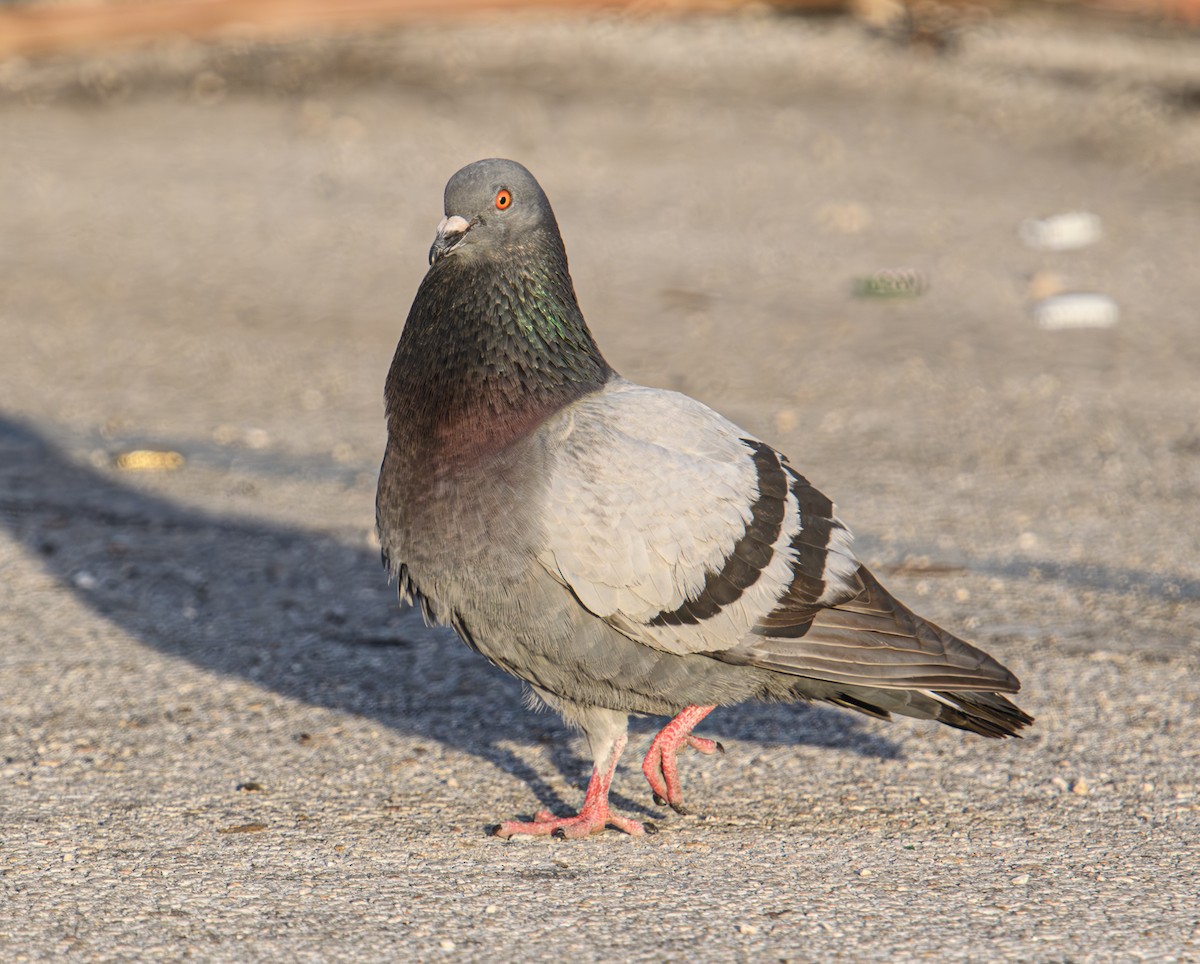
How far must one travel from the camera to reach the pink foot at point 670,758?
409 cm

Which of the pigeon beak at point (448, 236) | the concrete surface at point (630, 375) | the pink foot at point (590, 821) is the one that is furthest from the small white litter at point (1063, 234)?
the pink foot at point (590, 821)

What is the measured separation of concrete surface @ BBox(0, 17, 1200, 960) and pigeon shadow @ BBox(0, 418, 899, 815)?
0.07 feet

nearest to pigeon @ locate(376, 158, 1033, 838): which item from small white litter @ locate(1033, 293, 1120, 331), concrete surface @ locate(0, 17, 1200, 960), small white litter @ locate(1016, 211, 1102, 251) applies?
concrete surface @ locate(0, 17, 1200, 960)

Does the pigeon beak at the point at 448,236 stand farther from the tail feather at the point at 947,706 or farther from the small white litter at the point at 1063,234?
the small white litter at the point at 1063,234

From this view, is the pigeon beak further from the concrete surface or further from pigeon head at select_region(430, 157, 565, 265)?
the concrete surface

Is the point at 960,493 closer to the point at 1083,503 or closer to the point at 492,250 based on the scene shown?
the point at 1083,503

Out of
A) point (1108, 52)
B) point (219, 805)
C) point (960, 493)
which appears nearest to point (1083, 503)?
point (960, 493)

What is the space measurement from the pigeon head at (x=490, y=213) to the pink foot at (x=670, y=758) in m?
1.31

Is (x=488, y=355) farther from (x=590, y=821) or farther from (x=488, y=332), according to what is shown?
(x=590, y=821)

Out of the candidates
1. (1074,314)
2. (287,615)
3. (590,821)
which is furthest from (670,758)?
(1074,314)

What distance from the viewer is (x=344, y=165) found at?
1133cm

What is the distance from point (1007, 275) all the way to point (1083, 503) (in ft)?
11.1

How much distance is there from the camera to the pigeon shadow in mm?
4668

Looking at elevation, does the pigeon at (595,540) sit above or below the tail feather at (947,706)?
above
